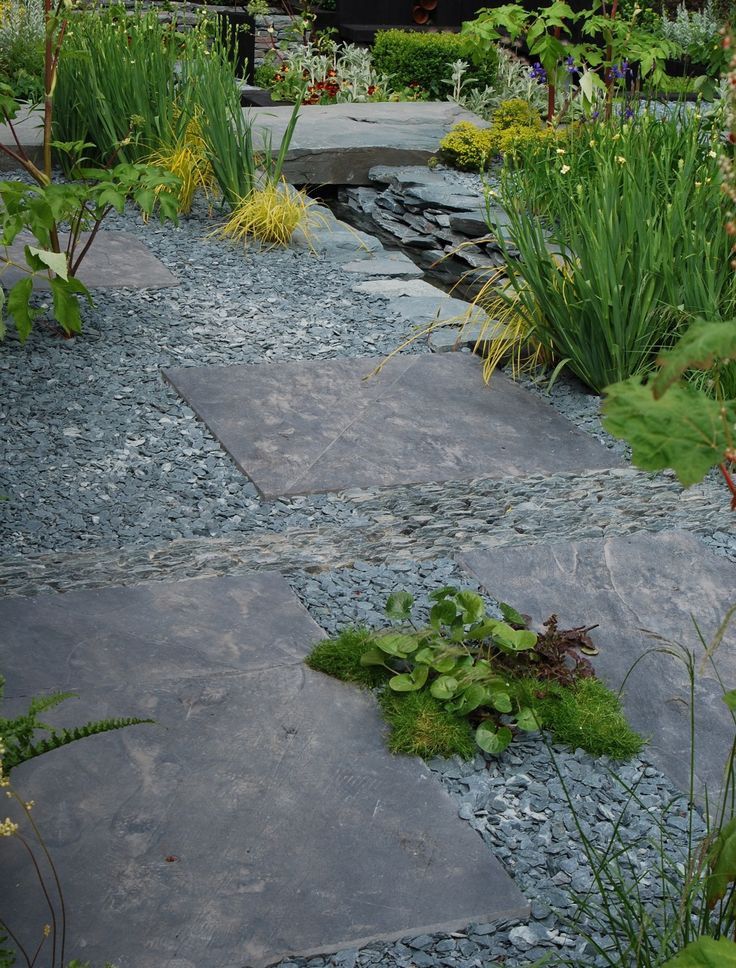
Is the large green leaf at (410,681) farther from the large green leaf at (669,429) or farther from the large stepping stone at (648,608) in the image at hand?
the large green leaf at (669,429)

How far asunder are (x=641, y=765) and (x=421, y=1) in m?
11.5

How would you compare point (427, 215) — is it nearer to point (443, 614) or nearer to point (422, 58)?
point (422, 58)

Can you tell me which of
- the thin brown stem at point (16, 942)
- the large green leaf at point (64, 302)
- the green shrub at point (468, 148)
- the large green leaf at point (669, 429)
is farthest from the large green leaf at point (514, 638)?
the green shrub at point (468, 148)

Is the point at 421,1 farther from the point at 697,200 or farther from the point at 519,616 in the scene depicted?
the point at 519,616

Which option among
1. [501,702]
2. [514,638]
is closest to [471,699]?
[501,702]

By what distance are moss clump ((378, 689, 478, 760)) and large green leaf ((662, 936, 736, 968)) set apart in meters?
1.05

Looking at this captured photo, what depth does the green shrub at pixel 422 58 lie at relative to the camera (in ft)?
31.8

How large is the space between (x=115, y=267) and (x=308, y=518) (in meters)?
2.57

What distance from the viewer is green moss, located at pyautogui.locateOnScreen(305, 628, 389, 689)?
241 cm

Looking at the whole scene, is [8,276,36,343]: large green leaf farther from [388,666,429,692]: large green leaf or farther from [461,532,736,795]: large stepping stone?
[388,666,429,692]: large green leaf

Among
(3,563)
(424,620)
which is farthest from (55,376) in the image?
(424,620)

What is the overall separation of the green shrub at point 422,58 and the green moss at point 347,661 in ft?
25.9

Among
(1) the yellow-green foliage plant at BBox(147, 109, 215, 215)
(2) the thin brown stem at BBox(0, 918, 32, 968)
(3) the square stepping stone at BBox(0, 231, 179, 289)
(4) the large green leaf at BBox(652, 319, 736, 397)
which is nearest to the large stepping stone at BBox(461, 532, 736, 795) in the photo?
(2) the thin brown stem at BBox(0, 918, 32, 968)

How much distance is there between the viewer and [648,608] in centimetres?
273
